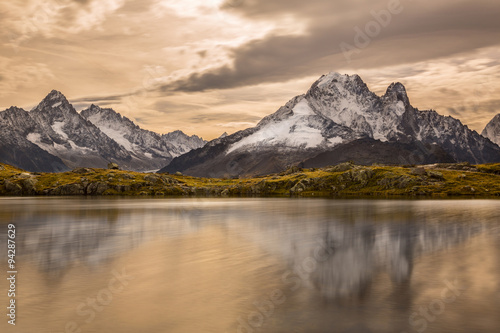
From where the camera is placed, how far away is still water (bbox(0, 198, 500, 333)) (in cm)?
2867

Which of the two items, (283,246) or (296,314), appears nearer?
(296,314)

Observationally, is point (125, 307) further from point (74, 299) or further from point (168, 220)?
point (168, 220)

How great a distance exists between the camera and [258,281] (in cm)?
4047

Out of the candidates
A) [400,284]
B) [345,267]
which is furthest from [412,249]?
[400,284]

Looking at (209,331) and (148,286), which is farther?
(148,286)

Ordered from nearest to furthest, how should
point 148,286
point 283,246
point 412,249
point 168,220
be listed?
point 148,286, point 412,249, point 283,246, point 168,220

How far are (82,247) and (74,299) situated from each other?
2807 cm

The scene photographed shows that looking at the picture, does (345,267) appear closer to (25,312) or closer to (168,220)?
(25,312)

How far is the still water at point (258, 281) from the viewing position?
28672 millimetres

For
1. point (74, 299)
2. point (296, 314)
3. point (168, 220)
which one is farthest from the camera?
point (168, 220)

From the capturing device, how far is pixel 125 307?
31.9 metres

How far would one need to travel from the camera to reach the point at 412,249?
5759 centimetres

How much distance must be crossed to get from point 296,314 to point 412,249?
33.5 metres

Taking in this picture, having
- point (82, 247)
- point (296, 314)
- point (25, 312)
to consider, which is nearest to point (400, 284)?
point (296, 314)
